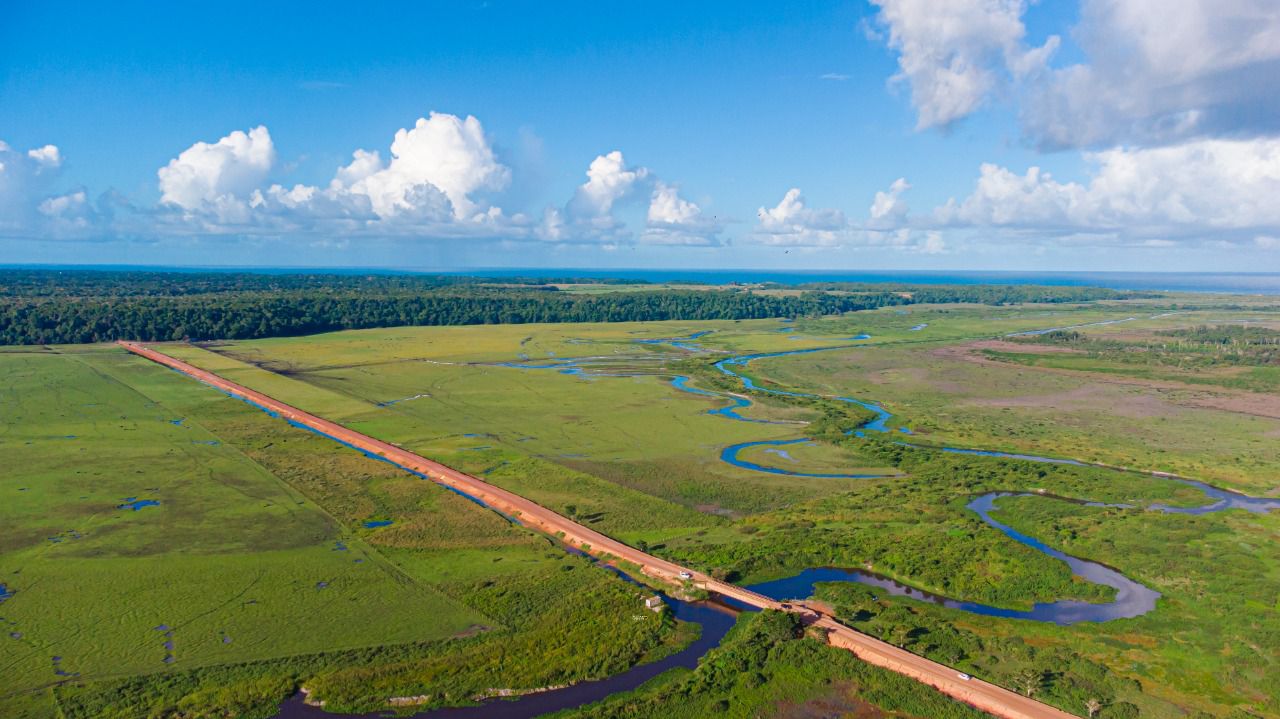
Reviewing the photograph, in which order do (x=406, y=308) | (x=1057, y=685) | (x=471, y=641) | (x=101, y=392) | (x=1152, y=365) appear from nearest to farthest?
(x=1057, y=685)
(x=471, y=641)
(x=101, y=392)
(x=1152, y=365)
(x=406, y=308)

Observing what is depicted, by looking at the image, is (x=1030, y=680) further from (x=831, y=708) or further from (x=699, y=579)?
(x=699, y=579)

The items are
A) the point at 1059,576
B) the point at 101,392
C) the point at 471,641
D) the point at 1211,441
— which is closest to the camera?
the point at 471,641

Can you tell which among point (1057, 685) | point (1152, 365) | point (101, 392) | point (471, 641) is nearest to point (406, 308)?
point (101, 392)

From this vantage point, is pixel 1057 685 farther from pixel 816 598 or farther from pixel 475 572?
pixel 475 572

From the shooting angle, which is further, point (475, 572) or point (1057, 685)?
point (475, 572)

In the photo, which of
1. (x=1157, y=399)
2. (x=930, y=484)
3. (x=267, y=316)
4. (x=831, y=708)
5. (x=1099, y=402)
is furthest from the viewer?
(x=267, y=316)

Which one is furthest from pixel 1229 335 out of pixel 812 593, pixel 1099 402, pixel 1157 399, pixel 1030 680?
pixel 1030 680

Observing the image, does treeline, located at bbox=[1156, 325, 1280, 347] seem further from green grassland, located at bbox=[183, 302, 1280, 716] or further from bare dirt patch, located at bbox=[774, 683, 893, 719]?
bare dirt patch, located at bbox=[774, 683, 893, 719]

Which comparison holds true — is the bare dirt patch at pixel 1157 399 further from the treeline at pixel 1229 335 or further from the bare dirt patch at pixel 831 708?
the bare dirt patch at pixel 831 708
